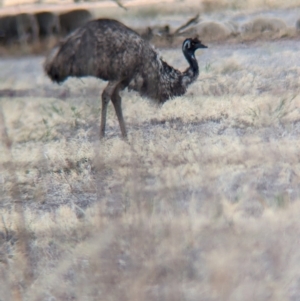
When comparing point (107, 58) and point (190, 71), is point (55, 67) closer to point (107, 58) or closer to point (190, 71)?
point (107, 58)

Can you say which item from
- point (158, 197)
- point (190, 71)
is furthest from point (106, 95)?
A: point (158, 197)

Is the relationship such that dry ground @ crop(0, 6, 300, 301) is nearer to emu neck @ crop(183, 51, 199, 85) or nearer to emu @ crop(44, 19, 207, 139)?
emu neck @ crop(183, 51, 199, 85)

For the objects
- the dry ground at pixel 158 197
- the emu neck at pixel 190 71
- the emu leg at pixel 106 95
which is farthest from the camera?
the emu neck at pixel 190 71

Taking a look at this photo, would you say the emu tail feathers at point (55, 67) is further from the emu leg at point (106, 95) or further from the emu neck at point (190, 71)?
the emu neck at point (190, 71)

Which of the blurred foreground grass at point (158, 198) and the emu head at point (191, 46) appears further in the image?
the emu head at point (191, 46)

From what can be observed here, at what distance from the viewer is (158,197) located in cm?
353

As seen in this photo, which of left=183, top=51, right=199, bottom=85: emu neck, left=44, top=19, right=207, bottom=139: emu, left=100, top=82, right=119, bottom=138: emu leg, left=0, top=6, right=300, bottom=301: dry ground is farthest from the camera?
left=183, top=51, right=199, bottom=85: emu neck

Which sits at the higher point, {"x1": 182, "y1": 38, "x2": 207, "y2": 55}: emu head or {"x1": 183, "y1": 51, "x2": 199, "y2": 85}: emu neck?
{"x1": 182, "y1": 38, "x2": 207, "y2": 55}: emu head

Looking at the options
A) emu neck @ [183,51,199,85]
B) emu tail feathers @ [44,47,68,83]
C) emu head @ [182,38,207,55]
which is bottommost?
emu neck @ [183,51,199,85]

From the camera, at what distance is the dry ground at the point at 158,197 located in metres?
3.18

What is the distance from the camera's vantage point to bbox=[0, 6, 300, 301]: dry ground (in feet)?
10.4

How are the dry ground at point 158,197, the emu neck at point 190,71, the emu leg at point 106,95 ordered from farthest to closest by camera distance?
the emu neck at point 190,71 → the emu leg at point 106,95 → the dry ground at point 158,197

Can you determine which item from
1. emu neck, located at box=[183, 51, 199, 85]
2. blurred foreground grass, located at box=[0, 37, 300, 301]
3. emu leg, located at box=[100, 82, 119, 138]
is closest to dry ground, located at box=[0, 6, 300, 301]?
blurred foreground grass, located at box=[0, 37, 300, 301]

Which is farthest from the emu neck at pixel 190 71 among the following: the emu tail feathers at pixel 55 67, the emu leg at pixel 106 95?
the emu tail feathers at pixel 55 67
